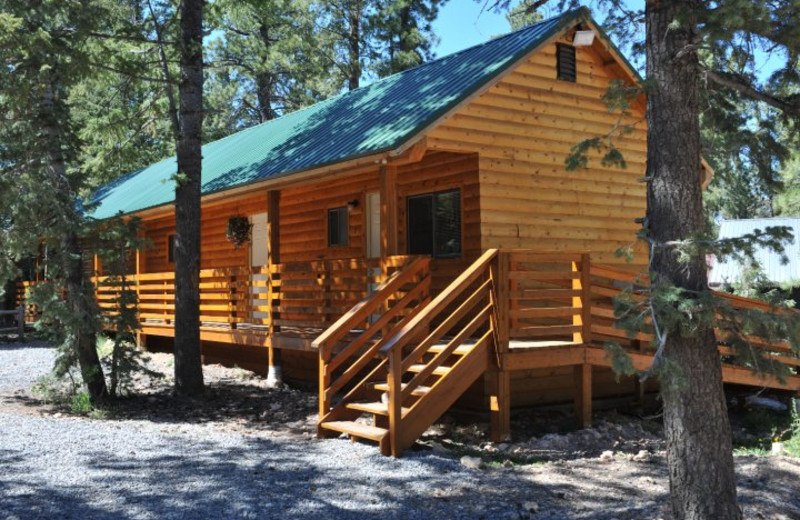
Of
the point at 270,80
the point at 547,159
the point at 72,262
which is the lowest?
the point at 72,262

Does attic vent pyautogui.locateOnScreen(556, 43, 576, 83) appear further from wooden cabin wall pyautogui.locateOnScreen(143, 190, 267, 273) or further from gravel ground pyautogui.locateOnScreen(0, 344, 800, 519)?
wooden cabin wall pyautogui.locateOnScreen(143, 190, 267, 273)

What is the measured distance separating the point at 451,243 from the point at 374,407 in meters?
3.75

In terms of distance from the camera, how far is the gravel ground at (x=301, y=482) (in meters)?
5.98

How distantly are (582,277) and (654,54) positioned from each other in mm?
4358

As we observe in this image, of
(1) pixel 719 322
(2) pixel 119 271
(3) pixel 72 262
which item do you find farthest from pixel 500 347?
(3) pixel 72 262

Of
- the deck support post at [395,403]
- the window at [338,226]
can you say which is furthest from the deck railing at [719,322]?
the window at [338,226]

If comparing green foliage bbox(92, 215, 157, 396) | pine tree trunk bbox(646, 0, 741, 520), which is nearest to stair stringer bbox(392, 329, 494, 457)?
pine tree trunk bbox(646, 0, 741, 520)

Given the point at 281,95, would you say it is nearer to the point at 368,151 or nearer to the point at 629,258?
the point at 368,151

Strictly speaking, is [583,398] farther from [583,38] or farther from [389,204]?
[583,38]

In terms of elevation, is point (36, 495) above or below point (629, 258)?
below

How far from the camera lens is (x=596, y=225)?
12383mm

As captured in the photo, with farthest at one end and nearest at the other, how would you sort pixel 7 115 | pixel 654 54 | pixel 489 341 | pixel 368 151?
pixel 7 115, pixel 368 151, pixel 489 341, pixel 654 54

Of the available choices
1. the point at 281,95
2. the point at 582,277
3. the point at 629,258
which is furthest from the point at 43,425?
the point at 281,95

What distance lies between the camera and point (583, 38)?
467 inches
